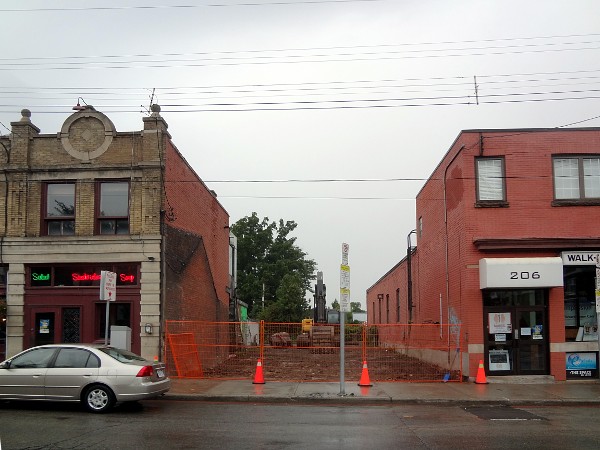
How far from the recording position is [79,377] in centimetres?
1218

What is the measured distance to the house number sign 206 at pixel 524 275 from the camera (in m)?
17.2

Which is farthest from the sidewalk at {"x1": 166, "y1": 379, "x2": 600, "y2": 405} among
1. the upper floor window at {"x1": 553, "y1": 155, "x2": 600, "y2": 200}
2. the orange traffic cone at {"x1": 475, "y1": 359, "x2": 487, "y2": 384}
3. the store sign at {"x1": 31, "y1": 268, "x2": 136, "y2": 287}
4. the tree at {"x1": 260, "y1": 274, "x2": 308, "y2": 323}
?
the tree at {"x1": 260, "y1": 274, "x2": 308, "y2": 323}

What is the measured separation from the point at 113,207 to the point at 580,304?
14.6 m

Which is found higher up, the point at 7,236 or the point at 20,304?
the point at 7,236

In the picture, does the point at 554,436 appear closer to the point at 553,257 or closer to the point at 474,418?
the point at 474,418

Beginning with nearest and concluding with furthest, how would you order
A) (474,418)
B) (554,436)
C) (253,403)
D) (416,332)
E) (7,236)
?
(554,436), (474,418), (253,403), (7,236), (416,332)

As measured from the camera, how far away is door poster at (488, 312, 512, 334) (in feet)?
58.4

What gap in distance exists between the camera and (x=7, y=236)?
18.8 metres

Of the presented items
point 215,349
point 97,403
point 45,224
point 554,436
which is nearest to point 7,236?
point 45,224

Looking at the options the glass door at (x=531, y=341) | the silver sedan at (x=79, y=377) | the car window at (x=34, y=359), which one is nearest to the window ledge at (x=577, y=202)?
the glass door at (x=531, y=341)

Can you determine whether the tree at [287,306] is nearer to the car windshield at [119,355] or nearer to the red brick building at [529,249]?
the red brick building at [529,249]

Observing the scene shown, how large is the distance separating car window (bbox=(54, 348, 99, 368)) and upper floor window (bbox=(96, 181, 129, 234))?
665cm

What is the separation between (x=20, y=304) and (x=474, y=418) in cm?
1388

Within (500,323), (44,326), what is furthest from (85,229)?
(500,323)
